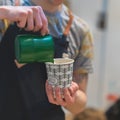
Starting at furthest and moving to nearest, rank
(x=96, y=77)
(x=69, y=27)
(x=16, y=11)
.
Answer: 1. (x=96, y=77)
2. (x=69, y=27)
3. (x=16, y=11)

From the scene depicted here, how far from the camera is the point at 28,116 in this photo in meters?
0.87

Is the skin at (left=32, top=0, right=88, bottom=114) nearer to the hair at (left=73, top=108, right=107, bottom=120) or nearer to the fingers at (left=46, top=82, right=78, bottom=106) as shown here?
the fingers at (left=46, top=82, right=78, bottom=106)

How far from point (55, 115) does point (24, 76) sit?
5.3 inches

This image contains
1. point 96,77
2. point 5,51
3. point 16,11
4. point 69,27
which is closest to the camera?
point 16,11

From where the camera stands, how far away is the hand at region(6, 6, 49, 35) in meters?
0.74

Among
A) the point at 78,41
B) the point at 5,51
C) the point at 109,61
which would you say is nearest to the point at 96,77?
the point at 109,61

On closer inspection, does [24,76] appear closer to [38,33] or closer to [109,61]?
[38,33]

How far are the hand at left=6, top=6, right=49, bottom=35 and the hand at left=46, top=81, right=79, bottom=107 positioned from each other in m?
0.14

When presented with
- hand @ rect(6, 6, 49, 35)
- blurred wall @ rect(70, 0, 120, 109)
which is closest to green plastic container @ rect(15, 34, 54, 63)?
hand @ rect(6, 6, 49, 35)

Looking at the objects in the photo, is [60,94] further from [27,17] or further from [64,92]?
[27,17]

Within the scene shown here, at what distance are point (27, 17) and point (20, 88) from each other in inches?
7.9

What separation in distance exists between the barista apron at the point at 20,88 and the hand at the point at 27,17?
0.09 m

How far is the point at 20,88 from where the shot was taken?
857 millimetres

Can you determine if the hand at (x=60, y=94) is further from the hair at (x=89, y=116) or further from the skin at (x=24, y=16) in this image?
the hair at (x=89, y=116)
